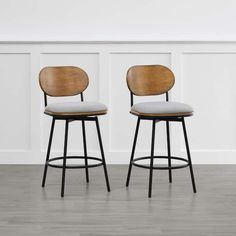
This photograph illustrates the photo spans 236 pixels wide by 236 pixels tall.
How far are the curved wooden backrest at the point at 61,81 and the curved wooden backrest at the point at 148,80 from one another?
0.34m

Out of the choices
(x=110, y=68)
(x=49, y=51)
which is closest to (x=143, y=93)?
(x=110, y=68)

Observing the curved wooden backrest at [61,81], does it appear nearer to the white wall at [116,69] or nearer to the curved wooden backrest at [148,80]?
the curved wooden backrest at [148,80]

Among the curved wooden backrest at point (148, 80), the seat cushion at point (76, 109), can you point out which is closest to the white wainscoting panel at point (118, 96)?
the curved wooden backrest at point (148, 80)

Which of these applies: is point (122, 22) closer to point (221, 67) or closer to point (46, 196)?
point (221, 67)

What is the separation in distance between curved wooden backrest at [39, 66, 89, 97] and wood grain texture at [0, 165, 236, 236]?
24.7 inches

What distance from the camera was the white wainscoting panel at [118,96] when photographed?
4617mm

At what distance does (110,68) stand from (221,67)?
2.86 ft

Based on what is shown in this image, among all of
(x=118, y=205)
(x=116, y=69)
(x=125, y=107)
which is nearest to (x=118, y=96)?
(x=125, y=107)

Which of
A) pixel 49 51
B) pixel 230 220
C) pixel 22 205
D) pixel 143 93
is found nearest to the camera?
pixel 230 220

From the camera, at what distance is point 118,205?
3.43m

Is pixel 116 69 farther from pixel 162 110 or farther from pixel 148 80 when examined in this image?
pixel 162 110

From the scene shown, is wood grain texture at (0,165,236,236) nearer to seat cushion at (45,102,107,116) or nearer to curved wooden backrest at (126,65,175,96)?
seat cushion at (45,102,107,116)

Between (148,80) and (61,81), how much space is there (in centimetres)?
59

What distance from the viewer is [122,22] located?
470cm
